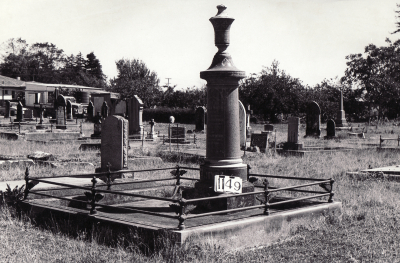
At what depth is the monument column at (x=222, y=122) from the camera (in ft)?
29.6

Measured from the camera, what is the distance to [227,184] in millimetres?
8133

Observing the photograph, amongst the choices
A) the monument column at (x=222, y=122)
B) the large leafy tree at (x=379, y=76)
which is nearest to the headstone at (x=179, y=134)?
the monument column at (x=222, y=122)

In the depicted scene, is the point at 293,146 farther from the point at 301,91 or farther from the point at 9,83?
the point at 9,83

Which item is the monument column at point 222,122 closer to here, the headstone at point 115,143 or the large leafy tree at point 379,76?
the headstone at point 115,143

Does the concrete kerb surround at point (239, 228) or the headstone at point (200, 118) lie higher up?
the headstone at point (200, 118)

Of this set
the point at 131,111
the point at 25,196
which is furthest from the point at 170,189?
the point at 131,111

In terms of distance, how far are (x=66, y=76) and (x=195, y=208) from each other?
350ft

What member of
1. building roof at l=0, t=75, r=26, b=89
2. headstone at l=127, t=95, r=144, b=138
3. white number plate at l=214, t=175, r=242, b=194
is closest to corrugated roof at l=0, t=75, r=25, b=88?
building roof at l=0, t=75, r=26, b=89

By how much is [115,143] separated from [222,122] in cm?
505

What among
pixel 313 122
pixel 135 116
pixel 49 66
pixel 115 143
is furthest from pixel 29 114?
pixel 49 66

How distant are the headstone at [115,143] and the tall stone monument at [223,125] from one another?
461cm

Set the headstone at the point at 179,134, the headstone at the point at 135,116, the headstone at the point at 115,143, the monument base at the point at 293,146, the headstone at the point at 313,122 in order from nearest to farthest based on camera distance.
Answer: the headstone at the point at 115,143 → the monument base at the point at 293,146 → the headstone at the point at 179,134 → the headstone at the point at 135,116 → the headstone at the point at 313,122

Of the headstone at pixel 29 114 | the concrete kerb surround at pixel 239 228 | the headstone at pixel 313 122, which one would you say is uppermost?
the headstone at pixel 29 114

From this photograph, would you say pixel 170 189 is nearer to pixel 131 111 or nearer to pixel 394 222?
pixel 394 222
